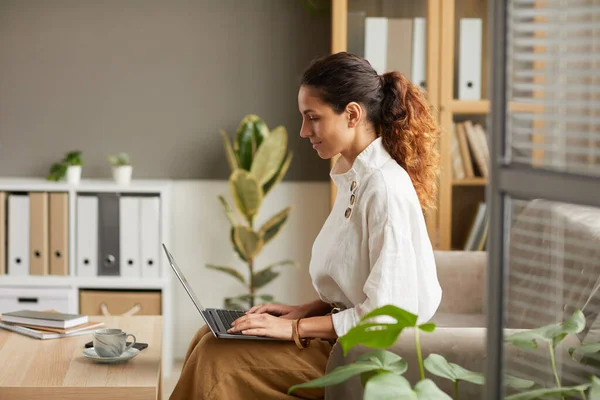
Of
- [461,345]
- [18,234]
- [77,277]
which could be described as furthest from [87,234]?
[461,345]

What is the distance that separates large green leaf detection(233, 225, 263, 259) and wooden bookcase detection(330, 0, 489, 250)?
763 mm

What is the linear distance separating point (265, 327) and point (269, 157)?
73.0 inches

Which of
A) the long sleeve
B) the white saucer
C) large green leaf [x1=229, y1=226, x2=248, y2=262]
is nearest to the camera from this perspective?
the long sleeve

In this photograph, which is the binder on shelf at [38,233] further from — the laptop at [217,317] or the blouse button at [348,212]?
the blouse button at [348,212]

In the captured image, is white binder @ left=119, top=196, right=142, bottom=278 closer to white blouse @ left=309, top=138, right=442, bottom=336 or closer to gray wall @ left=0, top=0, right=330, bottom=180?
gray wall @ left=0, top=0, right=330, bottom=180

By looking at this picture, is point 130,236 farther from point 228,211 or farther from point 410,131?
point 410,131

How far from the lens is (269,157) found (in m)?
3.79

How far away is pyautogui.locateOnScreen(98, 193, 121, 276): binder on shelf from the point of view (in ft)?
12.3

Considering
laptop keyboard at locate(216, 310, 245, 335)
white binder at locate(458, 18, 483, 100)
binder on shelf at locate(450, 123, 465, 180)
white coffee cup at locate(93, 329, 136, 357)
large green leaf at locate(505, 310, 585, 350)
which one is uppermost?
white binder at locate(458, 18, 483, 100)

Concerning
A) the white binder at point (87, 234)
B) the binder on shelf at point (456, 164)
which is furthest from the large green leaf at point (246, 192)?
the binder on shelf at point (456, 164)

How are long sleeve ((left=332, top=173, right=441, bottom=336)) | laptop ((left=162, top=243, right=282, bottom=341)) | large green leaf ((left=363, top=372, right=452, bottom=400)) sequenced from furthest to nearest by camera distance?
laptop ((left=162, top=243, right=282, bottom=341)), long sleeve ((left=332, top=173, right=441, bottom=336)), large green leaf ((left=363, top=372, right=452, bottom=400))

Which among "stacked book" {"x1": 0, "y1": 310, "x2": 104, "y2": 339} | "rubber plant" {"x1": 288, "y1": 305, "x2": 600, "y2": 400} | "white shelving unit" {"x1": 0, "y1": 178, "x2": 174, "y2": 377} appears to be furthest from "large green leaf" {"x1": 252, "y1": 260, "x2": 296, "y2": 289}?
"rubber plant" {"x1": 288, "y1": 305, "x2": 600, "y2": 400}

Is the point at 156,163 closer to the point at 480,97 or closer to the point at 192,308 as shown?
the point at 192,308

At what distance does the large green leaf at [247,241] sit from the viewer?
3.77 meters
